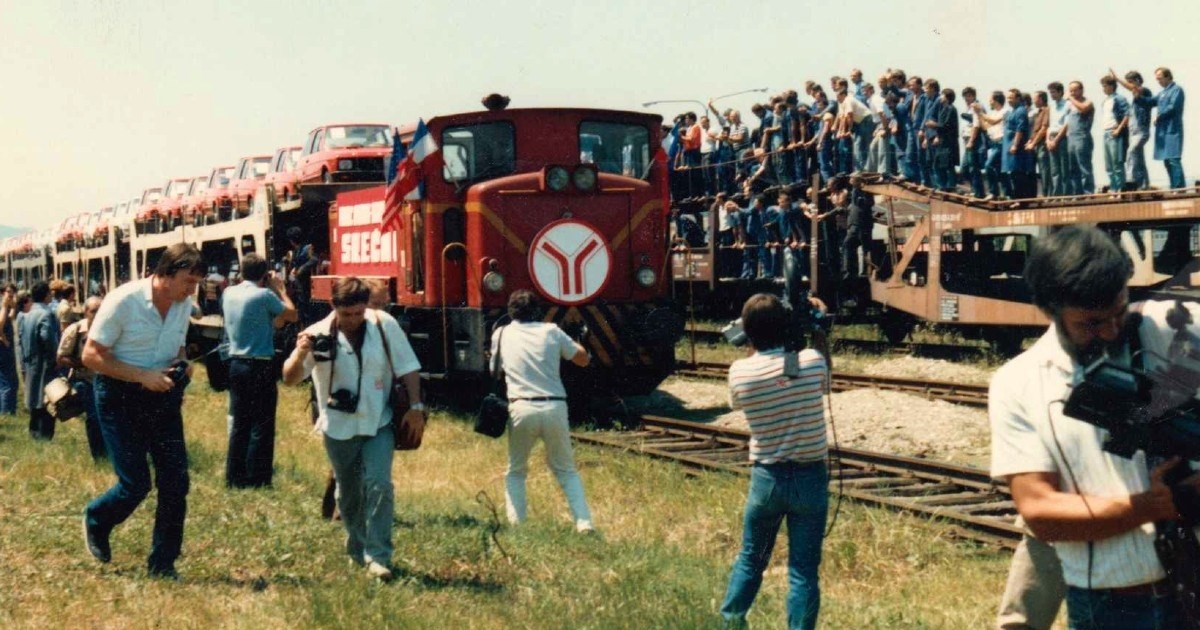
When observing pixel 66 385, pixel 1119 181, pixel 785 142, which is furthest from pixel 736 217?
pixel 66 385

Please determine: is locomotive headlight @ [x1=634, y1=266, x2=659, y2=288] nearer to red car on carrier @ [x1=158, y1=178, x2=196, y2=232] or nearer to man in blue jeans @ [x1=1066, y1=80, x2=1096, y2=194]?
man in blue jeans @ [x1=1066, y1=80, x2=1096, y2=194]

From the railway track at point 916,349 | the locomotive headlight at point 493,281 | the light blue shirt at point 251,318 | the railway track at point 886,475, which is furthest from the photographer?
the railway track at point 916,349

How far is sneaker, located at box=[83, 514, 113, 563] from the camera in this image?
7547mm

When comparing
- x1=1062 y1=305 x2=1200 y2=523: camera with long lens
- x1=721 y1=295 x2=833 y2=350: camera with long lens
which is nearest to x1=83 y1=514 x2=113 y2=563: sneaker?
x1=721 y1=295 x2=833 y2=350: camera with long lens

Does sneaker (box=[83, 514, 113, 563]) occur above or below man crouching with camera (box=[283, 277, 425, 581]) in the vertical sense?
below

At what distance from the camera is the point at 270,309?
10.2 meters

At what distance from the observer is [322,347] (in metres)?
7.07

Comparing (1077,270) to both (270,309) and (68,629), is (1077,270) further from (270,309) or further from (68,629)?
(270,309)

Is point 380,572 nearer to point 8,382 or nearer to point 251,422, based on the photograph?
point 251,422

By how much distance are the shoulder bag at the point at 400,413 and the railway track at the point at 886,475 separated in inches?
85.3

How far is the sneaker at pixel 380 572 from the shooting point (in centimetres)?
711

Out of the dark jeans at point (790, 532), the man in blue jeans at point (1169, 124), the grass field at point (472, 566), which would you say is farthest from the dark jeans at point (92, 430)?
the man in blue jeans at point (1169, 124)

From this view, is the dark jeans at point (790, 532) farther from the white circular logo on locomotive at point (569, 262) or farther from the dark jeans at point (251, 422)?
the white circular logo on locomotive at point (569, 262)

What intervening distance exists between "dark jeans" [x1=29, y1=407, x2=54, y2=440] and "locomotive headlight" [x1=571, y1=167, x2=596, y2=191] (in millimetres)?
5696
